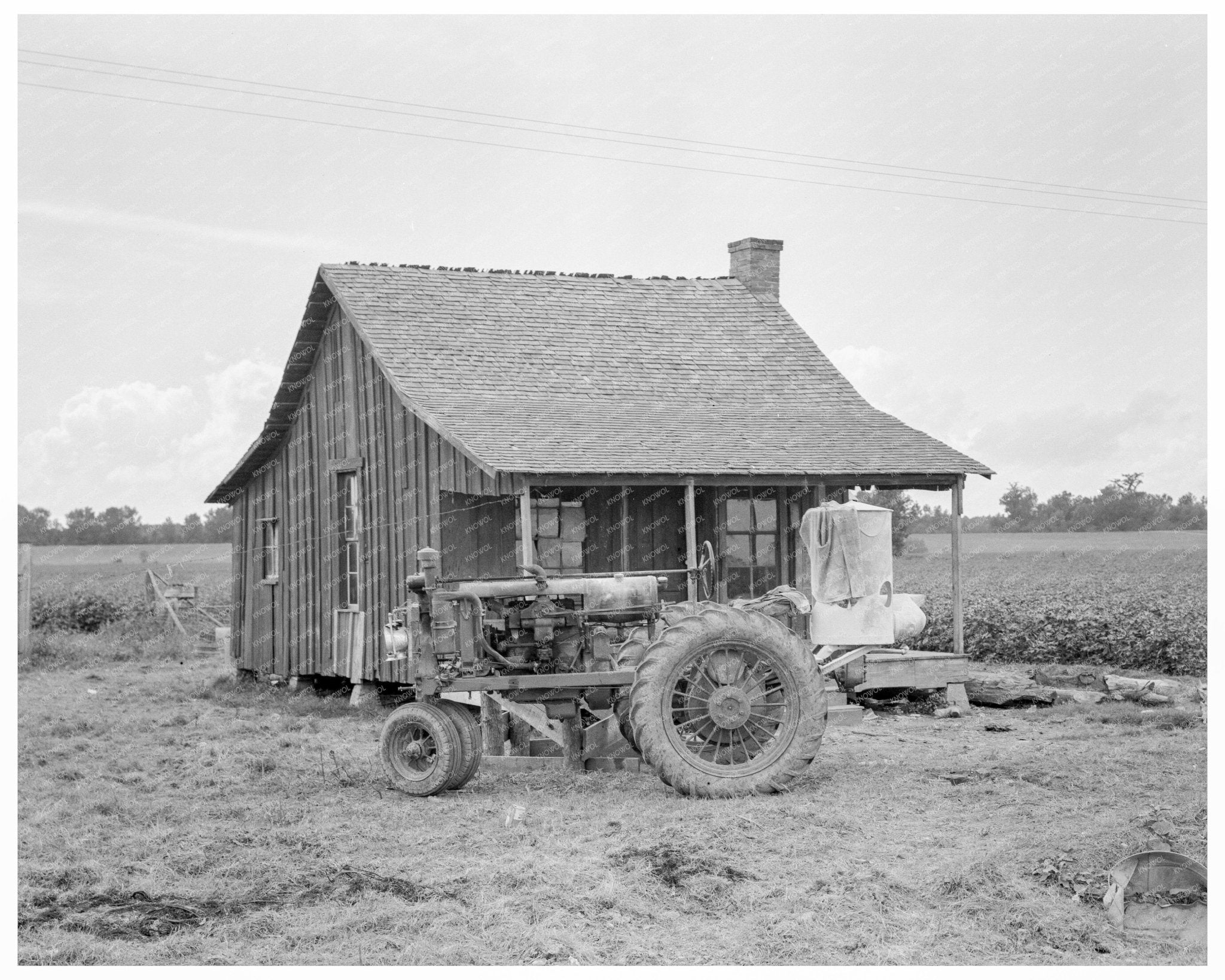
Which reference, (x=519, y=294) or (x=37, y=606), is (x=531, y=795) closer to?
(x=519, y=294)

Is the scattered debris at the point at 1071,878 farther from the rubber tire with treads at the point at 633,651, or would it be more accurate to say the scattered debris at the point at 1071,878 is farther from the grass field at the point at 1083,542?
the grass field at the point at 1083,542

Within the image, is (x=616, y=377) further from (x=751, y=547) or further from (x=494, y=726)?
(x=494, y=726)

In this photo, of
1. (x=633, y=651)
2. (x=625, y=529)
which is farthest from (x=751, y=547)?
(x=633, y=651)

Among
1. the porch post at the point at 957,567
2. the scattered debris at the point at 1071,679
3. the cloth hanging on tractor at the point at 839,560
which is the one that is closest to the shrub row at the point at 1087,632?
the scattered debris at the point at 1071,679

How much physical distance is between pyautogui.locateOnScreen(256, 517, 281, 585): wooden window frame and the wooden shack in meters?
0.04

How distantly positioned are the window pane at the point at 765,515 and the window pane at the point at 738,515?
134 mm

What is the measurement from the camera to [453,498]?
17.0 meters

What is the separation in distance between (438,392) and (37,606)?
1583cm

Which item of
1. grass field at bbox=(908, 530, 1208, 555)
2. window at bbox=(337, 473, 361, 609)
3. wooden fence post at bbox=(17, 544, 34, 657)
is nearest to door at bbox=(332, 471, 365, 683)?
window at bbox=(337, 473, 361, 609)

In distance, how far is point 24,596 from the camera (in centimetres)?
2347

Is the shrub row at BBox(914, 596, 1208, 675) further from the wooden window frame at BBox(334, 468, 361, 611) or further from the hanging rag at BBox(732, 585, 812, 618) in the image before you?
the hanging rag at BBox(732, 585, 812, 618)

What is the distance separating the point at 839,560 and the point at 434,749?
3845 millimetres

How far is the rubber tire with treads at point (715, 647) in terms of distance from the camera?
1043 centimetres

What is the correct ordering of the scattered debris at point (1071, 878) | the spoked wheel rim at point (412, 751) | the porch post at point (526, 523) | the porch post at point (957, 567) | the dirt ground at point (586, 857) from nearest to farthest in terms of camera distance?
the dirt ground at point (586, 857)
the scattered debris at point (1071, 878)
the spoked wheel rim at point (412, 751)
the porch post at point (526, 523)
the porch post at point (957, 567)
